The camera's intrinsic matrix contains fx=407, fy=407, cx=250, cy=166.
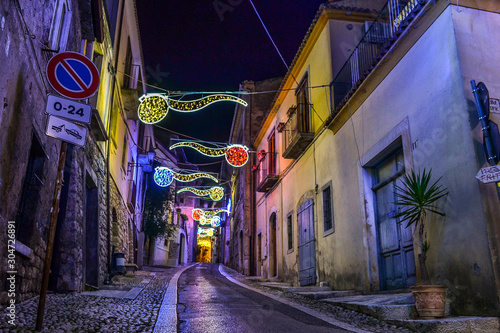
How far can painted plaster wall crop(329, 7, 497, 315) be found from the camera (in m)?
5.19

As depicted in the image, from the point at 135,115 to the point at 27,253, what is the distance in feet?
35.2

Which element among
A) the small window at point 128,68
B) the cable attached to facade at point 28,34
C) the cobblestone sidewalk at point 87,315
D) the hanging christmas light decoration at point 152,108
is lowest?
the cobblestone sidewalk at point 87,315

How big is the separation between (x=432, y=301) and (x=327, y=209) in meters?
5.97

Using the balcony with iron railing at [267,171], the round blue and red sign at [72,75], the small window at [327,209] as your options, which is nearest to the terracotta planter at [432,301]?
the round blue and red sign at [72,75]

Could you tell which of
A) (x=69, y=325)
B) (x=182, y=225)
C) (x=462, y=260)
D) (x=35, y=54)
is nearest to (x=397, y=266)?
(x=462, y=260)

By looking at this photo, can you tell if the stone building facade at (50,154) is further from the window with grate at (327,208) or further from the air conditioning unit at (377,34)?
the air conditioning unit at (377,34)

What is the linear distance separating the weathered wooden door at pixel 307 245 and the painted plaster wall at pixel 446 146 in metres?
3.45

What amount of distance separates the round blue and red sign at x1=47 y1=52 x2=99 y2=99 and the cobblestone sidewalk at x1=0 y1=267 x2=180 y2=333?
244 cm

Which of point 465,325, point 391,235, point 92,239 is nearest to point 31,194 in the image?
point 92,239

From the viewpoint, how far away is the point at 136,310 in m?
6.16

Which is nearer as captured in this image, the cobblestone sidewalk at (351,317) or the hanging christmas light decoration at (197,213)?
the cobblestone sidewalk at (351,317)

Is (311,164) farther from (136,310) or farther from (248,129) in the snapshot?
(248,129)

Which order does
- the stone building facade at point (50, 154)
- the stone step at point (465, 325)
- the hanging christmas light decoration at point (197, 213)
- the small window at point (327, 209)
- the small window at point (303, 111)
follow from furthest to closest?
the hanging christmas light decoration at point (197, 213) < the small window at point (303, 111) < the small window at point (327, 209) < the stone building facade at point (50, 154) < the stone step at point (465, 325)

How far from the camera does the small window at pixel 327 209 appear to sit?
1077 centimetres
